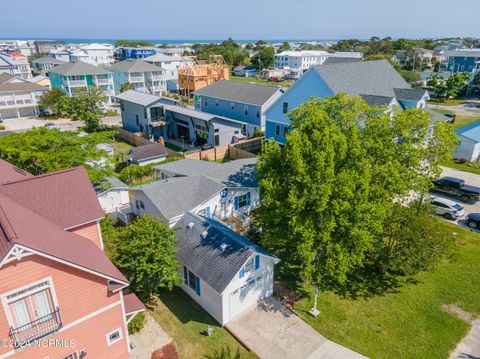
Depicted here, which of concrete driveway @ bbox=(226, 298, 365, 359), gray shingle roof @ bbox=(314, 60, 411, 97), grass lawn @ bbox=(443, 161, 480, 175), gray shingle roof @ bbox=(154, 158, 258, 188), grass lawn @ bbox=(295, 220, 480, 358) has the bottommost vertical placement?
grass lawn @ bbox=(295, 220, 480, 358)

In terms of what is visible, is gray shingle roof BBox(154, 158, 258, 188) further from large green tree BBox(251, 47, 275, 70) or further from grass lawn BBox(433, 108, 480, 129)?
large green tree BBox(251, 47, 275, 70)

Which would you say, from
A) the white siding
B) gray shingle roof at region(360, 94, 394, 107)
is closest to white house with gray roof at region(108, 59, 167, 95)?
gray shingle roof at region(360, 94, 394, 107)

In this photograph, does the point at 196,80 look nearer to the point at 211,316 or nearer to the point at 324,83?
the point at 324,83

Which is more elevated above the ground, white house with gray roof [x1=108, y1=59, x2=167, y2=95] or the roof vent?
white house with gray roof [x1=108, y1=59, x2=167, y2=95]

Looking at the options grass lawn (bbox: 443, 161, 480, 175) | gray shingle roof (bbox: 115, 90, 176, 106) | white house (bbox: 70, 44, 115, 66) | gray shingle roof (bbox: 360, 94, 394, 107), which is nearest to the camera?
gray shingle roof (bbox: 360, 94, 394, 107)

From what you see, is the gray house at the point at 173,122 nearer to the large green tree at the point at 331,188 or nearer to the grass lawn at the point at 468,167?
the large green tree at the point at 331,188

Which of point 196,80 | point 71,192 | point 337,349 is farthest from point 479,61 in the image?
point 71,192

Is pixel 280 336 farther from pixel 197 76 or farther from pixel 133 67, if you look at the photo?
pixel 133 67

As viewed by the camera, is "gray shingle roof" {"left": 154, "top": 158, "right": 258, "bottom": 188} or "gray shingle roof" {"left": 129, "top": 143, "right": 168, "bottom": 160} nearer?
"gray shingle roof" {"left": 154, "top": 158, "right": 258, "bottom": 188}
